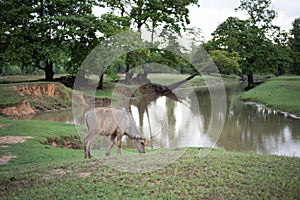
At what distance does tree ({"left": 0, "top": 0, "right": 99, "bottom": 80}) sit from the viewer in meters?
26.4

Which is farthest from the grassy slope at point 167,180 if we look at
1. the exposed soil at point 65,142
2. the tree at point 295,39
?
the tree at point 295,39

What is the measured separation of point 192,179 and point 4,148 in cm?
633

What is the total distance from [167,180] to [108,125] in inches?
119

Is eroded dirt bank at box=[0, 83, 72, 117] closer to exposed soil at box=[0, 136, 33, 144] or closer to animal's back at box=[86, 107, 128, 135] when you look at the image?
exposed soil at box=[0, 136, 33, 144]

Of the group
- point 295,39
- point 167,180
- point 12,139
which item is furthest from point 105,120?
point 295,39

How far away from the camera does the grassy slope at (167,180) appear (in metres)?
5.87

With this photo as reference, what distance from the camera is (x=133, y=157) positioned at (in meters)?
8.22

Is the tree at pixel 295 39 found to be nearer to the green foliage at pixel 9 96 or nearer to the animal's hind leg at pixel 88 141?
the green foliage at pixel 9 96

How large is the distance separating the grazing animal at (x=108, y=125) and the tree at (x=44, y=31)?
19.2m

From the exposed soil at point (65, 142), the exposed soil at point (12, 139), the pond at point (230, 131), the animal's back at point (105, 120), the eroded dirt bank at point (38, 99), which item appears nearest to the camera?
the animal's back at point (105, 120)

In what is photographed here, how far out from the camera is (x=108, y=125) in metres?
8.88

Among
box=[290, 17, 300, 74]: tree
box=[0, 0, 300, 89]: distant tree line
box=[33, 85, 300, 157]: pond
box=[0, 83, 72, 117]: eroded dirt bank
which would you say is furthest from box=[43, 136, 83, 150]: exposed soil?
box=[290, 17, 300, 74]: tree

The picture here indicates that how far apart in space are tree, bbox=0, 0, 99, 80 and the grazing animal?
19164 mm

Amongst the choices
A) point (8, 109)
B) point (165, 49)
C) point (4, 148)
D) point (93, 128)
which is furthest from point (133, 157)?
point (165, 49)
